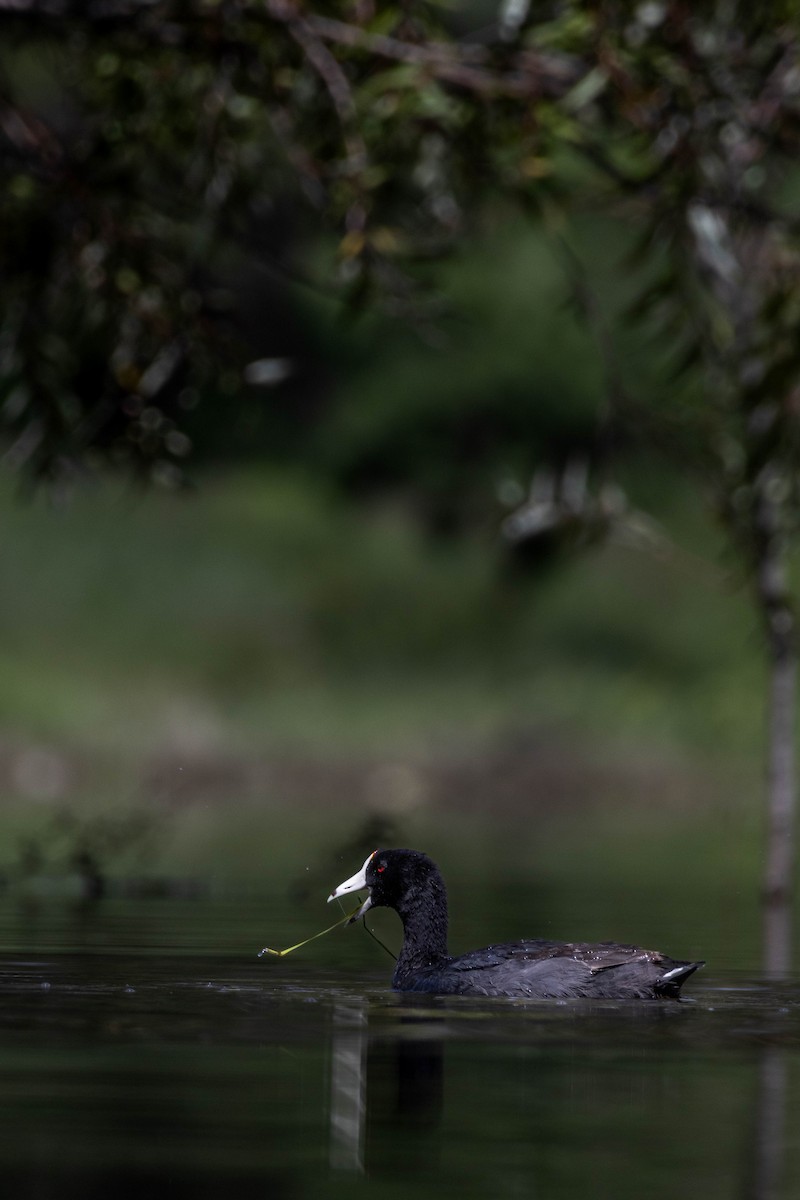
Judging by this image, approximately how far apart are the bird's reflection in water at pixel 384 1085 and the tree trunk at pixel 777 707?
22.1 ft

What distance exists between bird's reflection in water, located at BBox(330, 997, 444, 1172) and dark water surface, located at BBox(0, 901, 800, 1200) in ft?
0.05

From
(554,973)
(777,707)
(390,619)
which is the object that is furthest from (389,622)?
(554,973)

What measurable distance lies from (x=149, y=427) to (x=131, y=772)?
2466cm

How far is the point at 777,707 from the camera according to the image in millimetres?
18703

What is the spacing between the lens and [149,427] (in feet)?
46.8

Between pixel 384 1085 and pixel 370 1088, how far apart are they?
63 mm

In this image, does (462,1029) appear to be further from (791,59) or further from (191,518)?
(191,518)

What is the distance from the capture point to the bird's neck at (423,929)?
11.1 metres

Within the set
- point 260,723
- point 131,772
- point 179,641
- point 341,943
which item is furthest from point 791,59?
point 179,641

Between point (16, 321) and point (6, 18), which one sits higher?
point (6, 18)

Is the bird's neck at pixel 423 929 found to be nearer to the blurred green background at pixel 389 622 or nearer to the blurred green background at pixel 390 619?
the blurred green background at pixel 389 622

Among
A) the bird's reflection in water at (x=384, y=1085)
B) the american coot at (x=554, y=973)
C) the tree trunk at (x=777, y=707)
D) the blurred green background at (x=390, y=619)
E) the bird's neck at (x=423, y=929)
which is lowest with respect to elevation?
the bird's reflection in water at (x=384, y=1085)

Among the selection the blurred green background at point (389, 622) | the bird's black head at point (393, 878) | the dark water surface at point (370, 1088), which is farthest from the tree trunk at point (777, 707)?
the dark water surface at point (370, 1088)

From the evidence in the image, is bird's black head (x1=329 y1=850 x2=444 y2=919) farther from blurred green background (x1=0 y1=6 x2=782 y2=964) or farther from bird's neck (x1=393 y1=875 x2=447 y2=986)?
blurred green background (x1=0 y1=6 x2=782 y2=964)
